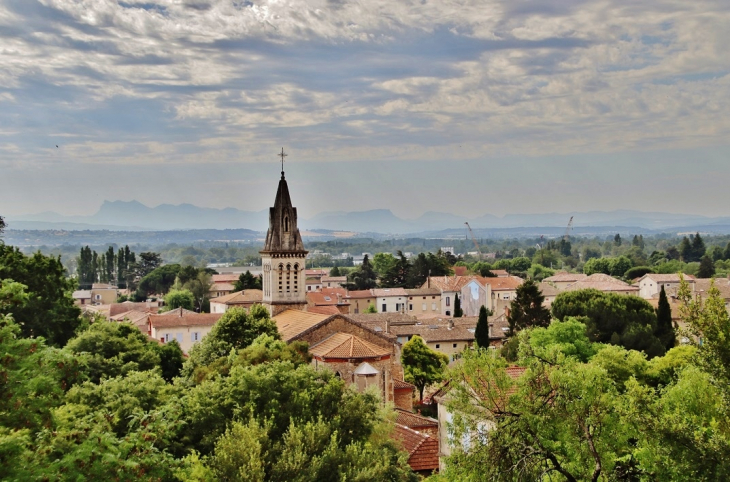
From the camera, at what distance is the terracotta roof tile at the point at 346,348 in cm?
3206

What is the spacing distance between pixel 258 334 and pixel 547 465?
20.3 metres

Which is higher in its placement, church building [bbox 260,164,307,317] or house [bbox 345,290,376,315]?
church building [bbox 260,164,307,317]

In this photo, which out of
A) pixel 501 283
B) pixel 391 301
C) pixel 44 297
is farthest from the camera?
pixel 391 301

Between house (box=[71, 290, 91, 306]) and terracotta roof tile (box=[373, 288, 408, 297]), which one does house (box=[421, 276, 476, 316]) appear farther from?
house (box=[71, 290, 91, 306])

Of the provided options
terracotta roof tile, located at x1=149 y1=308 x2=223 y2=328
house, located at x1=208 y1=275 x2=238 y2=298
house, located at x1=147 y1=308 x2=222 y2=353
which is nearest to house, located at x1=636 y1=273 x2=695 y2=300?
house, located at x1=208 y1=275 x2=238 y2=298

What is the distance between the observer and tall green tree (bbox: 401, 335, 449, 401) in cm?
4522

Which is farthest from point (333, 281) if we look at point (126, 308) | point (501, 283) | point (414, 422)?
point (414, 422)

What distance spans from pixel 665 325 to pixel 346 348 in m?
28.4

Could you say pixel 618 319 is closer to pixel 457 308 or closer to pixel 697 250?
pixel 457 308

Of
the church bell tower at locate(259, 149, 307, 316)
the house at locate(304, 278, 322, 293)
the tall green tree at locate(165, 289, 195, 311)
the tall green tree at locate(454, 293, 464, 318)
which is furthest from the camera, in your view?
the house at locate(304, 278, 322, 293)

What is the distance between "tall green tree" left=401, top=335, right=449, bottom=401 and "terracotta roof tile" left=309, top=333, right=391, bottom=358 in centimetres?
1156

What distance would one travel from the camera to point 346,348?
32406 millimetres

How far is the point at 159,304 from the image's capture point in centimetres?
10550

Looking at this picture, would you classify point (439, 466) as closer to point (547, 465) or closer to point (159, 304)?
point (547, 465)
